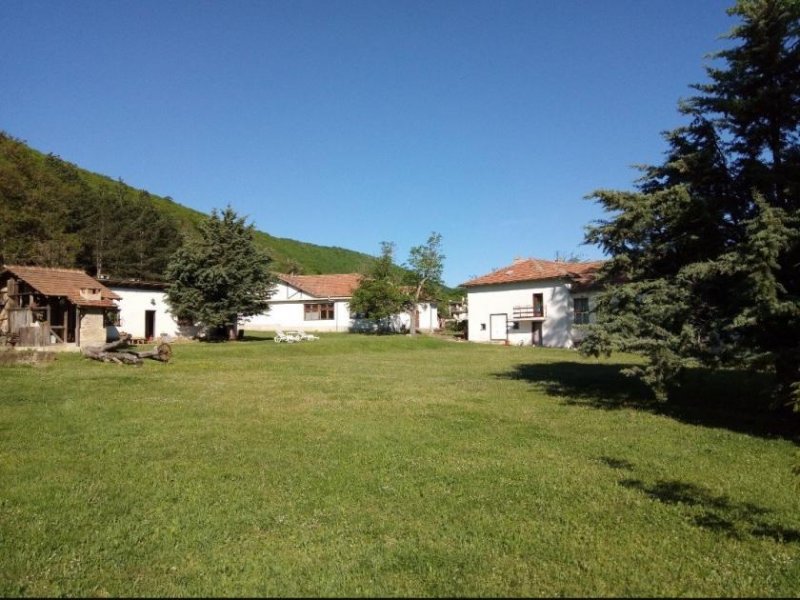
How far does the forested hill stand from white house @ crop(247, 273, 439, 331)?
9.28ft

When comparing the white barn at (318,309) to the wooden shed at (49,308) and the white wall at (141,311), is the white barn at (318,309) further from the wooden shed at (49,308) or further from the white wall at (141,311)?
the wooden shed at (49,308)

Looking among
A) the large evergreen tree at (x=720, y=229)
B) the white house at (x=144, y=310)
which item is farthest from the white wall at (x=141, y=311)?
the large evergreen tree at (x=720, y=229)

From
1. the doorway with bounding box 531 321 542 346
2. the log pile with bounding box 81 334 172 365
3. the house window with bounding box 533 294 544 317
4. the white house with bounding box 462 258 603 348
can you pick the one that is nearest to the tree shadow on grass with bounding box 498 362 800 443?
the log pile with bounding box 81 334 172 365

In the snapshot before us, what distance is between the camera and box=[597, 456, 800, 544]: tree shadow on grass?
498 centimetres

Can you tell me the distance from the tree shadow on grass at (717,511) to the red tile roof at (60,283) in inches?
1061

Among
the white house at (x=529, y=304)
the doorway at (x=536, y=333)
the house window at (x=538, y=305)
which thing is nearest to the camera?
the white house at (x=529, y=304)

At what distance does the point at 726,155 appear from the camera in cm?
1153

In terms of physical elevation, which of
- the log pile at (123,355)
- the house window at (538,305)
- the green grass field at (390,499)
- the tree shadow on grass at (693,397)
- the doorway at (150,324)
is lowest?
the tree shadow on grass at (693,397)

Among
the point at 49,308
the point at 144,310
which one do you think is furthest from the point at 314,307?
the point at 49,308

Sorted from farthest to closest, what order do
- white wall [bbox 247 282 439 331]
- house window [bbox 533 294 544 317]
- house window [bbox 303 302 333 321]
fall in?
house window [bbox 303 302 333 321] < white wall [bbox 247 282 439 331] < house window [bbox 533 294 544 317]

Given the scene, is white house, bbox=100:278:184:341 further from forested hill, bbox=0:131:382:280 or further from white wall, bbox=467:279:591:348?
white wall, bbox=467:279:591:348

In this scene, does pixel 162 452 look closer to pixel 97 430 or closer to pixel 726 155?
pixel 97 430

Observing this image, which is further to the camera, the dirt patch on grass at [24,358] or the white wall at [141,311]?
the white wall at [141,311]

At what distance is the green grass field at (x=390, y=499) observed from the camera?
4.04 meters
